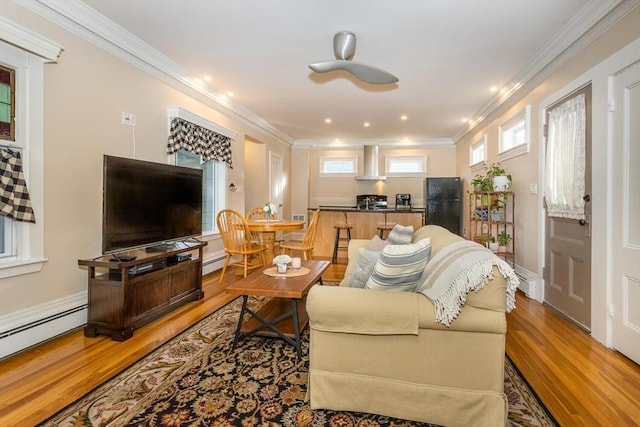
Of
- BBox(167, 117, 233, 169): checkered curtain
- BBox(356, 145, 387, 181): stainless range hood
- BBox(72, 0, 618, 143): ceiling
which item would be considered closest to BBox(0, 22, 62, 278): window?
BBox(72, 0, 618, 143): ceiling

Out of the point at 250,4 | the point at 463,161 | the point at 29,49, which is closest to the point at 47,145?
the point at 29,49

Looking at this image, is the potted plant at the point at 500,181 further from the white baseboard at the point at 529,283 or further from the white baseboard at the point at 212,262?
the white baseboard at the point at 212,262

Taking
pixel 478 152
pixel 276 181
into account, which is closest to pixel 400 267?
pixel 478 152

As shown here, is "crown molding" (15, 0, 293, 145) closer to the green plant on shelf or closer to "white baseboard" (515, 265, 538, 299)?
the green plant on shelf

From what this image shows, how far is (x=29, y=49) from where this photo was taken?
220cm

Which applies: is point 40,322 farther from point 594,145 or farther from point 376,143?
point 376,143

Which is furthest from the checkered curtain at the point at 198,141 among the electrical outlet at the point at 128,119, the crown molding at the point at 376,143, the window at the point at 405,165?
the window at the point at 405,165

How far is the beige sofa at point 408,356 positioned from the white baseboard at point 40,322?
2123 millimetres

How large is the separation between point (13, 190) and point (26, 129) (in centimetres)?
45

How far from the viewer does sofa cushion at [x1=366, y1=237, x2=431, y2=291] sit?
5.46ft

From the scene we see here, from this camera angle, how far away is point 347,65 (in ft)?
9.22

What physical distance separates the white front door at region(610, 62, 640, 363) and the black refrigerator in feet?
15.4

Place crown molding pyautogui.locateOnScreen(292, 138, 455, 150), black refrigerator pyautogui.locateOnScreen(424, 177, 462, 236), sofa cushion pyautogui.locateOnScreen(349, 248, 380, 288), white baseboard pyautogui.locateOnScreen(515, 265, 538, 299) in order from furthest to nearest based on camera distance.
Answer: crown molding pyautogui.locateOnScreen(292, 138, 455, 150) < black refrigerator pyautogui.locateOnScreen(424, 177, 462, 236) < white baseboard pyautogui.locateOnScreen(515, 265, 538, 299) < sofa cushion pyautogui.locateOnScreen(349, 248, 380, 288)

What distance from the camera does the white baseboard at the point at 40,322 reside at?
7.09 ft
